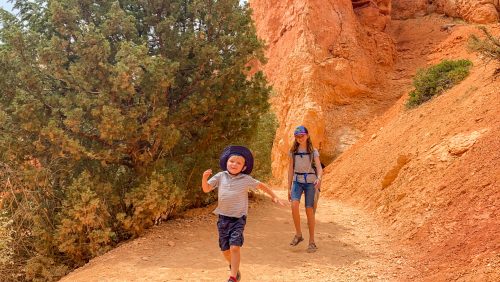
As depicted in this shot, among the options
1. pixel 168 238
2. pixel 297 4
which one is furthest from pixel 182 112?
pixel 297 4

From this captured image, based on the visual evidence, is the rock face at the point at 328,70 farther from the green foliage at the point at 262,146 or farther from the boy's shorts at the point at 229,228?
the boy's shorts at the point at 229,228

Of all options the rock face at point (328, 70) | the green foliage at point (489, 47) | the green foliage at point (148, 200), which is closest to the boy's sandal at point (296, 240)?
the green foliage at point (148, 200)

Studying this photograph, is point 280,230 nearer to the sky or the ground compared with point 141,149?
nearer to the ground

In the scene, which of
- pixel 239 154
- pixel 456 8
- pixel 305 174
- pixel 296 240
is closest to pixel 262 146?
pixel 296 240

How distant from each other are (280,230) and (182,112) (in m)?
2.93

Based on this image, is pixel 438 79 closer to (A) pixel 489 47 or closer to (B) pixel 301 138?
(A) pixel 489 47

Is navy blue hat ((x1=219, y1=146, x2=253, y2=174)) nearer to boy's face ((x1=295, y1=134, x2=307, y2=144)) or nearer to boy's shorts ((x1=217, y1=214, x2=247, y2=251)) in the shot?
boy's shorts ((x1=217, y1=214, x2=247, y2=251))

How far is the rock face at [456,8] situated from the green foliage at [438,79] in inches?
298

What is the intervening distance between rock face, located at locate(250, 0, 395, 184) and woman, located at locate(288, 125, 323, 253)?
31.5ft

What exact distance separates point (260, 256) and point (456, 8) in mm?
19045

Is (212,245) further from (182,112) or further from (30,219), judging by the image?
(30,219)

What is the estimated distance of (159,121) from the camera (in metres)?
7.91

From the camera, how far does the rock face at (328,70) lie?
659 inches

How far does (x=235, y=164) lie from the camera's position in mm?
5016
